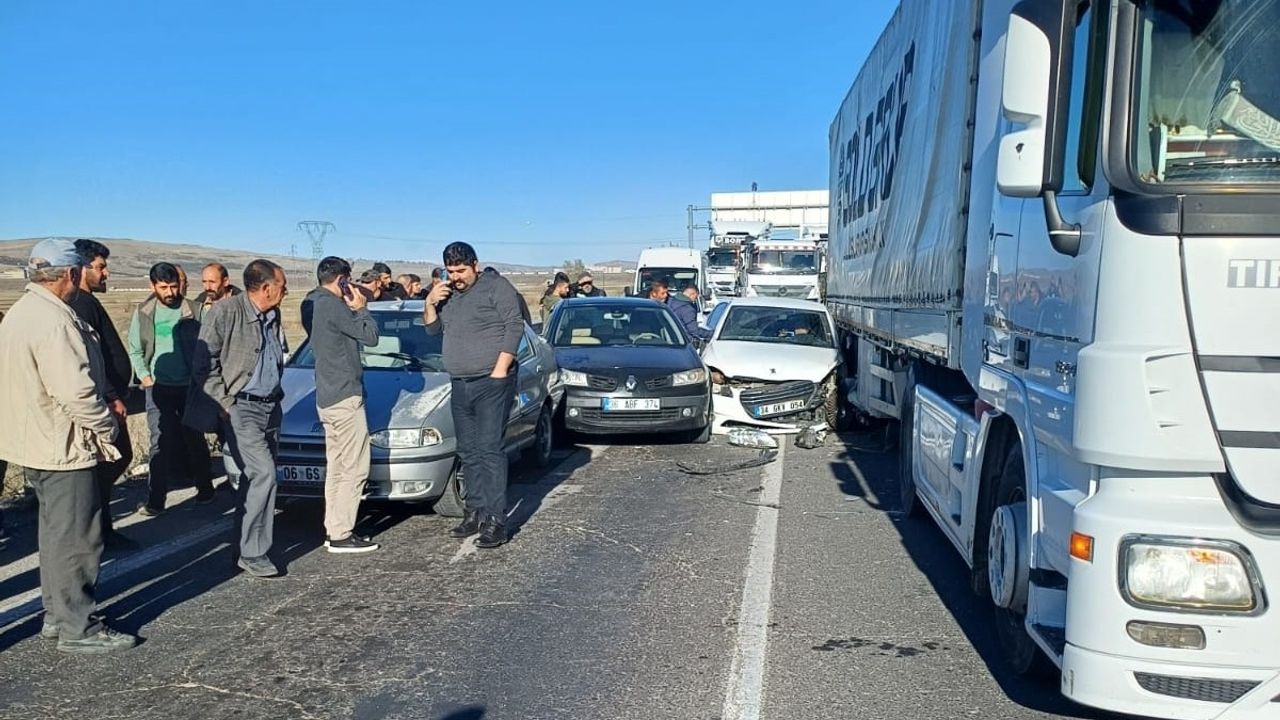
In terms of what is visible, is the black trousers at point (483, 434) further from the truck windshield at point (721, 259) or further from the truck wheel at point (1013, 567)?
the truck windshield at point (721, 259)

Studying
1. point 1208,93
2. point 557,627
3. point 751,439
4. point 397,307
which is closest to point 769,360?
point 751,439

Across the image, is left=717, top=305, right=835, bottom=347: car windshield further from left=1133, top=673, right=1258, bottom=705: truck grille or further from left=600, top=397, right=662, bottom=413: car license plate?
left=1133, top=673, right=1258, bottom=705: truck grille

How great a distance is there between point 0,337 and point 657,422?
21.2 ft

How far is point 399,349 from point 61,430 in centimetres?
367

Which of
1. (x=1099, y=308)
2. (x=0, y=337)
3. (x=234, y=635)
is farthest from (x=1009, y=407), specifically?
(x=0, y=337)

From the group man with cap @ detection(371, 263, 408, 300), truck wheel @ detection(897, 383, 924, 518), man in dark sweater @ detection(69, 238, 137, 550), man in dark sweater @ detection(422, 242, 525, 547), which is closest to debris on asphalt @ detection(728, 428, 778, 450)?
truck wheel @ detection(897, 383, 924, 518)

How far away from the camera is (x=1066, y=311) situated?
3.53 m

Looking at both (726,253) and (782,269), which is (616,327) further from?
(726,253)

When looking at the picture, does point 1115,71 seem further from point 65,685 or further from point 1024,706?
point 65,685

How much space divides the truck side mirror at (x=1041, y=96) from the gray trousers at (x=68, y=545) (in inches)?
166

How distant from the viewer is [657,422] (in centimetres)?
1034

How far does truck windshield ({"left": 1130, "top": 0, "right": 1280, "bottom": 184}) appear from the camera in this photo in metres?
3.09

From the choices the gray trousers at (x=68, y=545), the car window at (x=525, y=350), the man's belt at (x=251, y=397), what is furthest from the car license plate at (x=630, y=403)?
the gray trousers at (x=68, y=545)

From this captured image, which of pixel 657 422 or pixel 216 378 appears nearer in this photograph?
pixel 216 378
